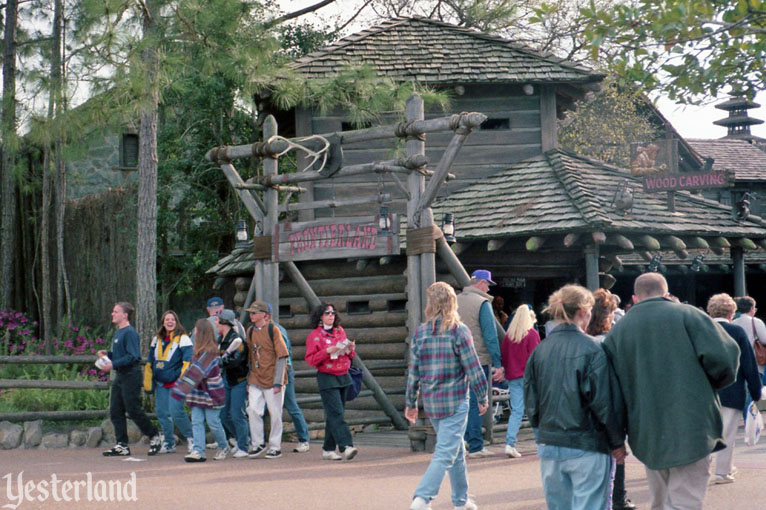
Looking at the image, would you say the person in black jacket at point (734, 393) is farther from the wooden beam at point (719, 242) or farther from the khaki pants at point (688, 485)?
the wooden beam at point (719, 242)

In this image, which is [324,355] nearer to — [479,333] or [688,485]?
[479,333]

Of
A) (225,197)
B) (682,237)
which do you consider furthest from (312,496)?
(225,197)

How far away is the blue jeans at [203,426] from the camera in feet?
34.3

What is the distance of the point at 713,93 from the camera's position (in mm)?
11203

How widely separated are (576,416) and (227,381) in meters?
6.40

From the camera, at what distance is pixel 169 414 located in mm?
11148

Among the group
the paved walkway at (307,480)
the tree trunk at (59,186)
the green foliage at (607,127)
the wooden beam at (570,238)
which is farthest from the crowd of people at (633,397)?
the green foliage at (607,127)

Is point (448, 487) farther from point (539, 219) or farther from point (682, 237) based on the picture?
point (682, 237)

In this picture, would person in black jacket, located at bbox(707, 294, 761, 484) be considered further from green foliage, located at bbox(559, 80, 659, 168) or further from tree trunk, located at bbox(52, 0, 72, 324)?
green foliage, located at bbox(559, 80, 659, 168)

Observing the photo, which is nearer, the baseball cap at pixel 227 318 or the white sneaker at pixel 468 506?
the white sneaker at pixel 468 506

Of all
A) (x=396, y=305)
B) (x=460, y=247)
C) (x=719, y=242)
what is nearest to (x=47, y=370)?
(x=396, y=305)

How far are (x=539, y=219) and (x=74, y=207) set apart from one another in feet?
35.9

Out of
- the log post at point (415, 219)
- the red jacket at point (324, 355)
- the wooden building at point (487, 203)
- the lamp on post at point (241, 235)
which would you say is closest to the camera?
the red jacket at point (324, 355)

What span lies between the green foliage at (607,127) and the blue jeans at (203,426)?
18.7 meters
